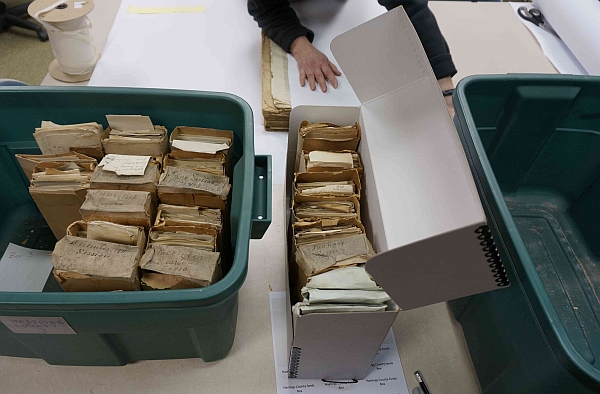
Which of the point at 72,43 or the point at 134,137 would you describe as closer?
the point at 134,137

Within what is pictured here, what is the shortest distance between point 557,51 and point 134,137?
1070 mm

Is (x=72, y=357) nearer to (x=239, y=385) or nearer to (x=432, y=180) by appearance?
(x=239, y=385)

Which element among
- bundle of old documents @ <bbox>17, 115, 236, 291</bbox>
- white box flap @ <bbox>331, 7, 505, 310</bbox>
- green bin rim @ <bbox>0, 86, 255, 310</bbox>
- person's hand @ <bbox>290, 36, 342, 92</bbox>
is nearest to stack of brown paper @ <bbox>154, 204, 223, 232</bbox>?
bundle of old documents @ <bbox>17, 115, 236, 291</bbox>

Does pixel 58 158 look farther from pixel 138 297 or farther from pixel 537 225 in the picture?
pixel 537 225

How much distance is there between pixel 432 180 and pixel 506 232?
0.33 feet

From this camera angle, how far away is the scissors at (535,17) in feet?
3.72

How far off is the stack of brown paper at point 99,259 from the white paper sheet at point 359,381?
22 centimetres

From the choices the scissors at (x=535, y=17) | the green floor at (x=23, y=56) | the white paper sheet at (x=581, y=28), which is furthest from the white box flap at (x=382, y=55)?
the green floor at (x=23, y=56)

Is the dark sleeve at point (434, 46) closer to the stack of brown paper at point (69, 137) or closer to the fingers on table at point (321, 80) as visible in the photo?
the fingers on table at point (321, 80)

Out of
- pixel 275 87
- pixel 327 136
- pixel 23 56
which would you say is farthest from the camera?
pixel 23 56

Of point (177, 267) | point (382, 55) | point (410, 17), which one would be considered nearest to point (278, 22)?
point (410, 17)

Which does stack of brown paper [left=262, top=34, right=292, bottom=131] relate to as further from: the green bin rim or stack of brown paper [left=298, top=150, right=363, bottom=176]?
the green bin rim

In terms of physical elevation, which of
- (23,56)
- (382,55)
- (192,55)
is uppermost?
(382,55)

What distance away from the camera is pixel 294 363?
535mm
